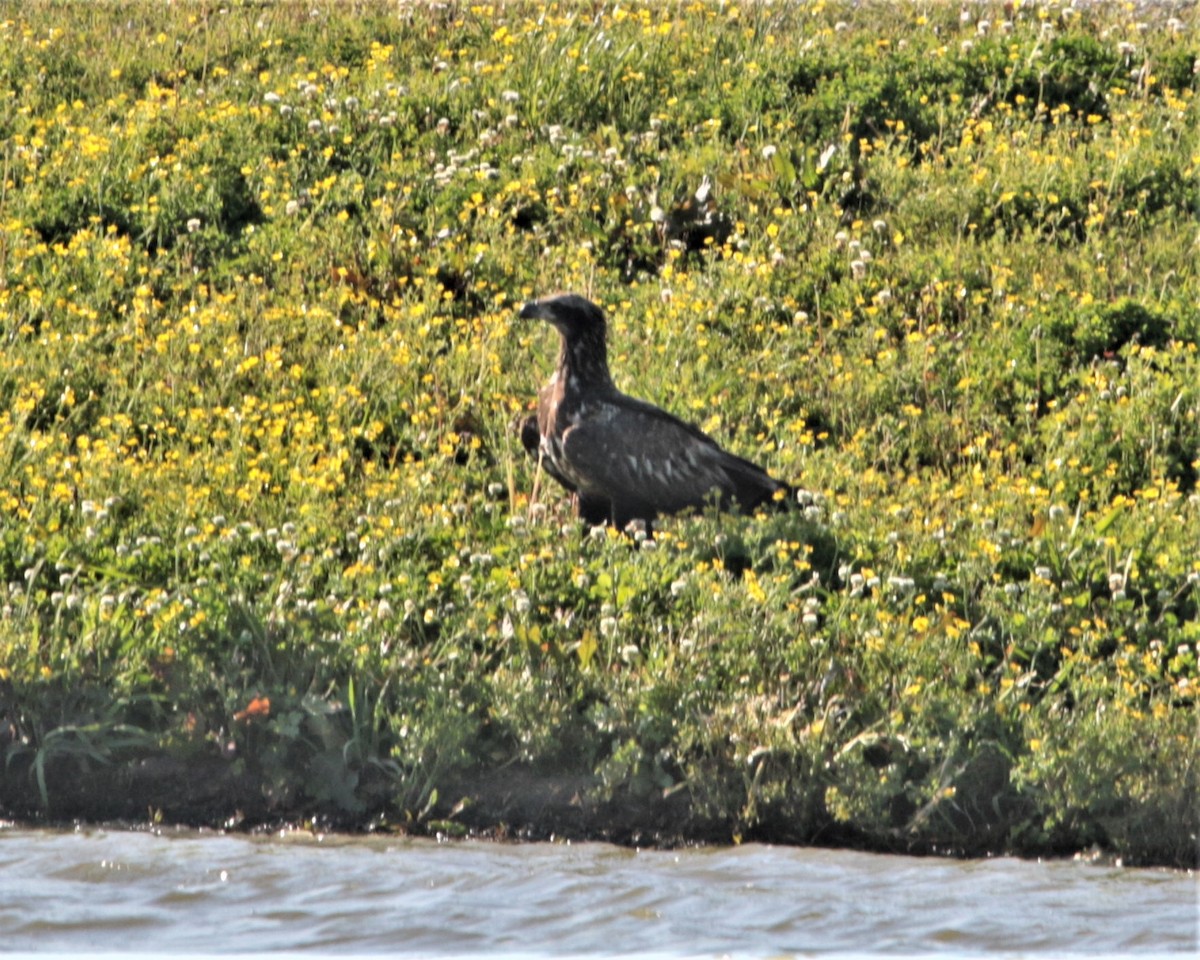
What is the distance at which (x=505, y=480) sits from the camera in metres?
8.34

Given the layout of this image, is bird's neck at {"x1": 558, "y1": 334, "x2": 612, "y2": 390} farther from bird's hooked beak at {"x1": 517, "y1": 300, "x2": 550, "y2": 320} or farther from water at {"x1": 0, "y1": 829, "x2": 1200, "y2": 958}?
water at {"x1": 0, "y1": 829, "x2": 1200, "y2": 958}

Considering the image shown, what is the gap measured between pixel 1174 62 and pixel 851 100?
201 centimetres

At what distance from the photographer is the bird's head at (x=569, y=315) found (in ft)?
25.6

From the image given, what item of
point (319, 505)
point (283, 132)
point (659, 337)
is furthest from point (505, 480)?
point (283, 132)

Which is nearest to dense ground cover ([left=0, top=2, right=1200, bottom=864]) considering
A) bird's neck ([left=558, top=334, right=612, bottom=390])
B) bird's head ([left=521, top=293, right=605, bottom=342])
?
bird's neck ([left=558, top=334, right=612, bottom=390])

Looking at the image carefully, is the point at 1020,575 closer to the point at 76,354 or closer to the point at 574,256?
the point at 574,256

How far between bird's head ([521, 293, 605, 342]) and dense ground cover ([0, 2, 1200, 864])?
29.1 inches

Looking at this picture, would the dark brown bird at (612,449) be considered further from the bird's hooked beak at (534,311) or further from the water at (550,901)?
the water at (550,901)

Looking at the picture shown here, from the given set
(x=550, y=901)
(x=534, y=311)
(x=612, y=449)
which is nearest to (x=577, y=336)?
(x=534, y=311)

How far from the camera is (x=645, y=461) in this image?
7492 mm

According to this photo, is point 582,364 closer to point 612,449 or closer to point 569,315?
point 569,315

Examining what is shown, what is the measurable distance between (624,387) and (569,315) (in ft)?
4.18

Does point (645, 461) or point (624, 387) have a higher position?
point (624, 387)

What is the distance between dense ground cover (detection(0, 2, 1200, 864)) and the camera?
634 centimetres
